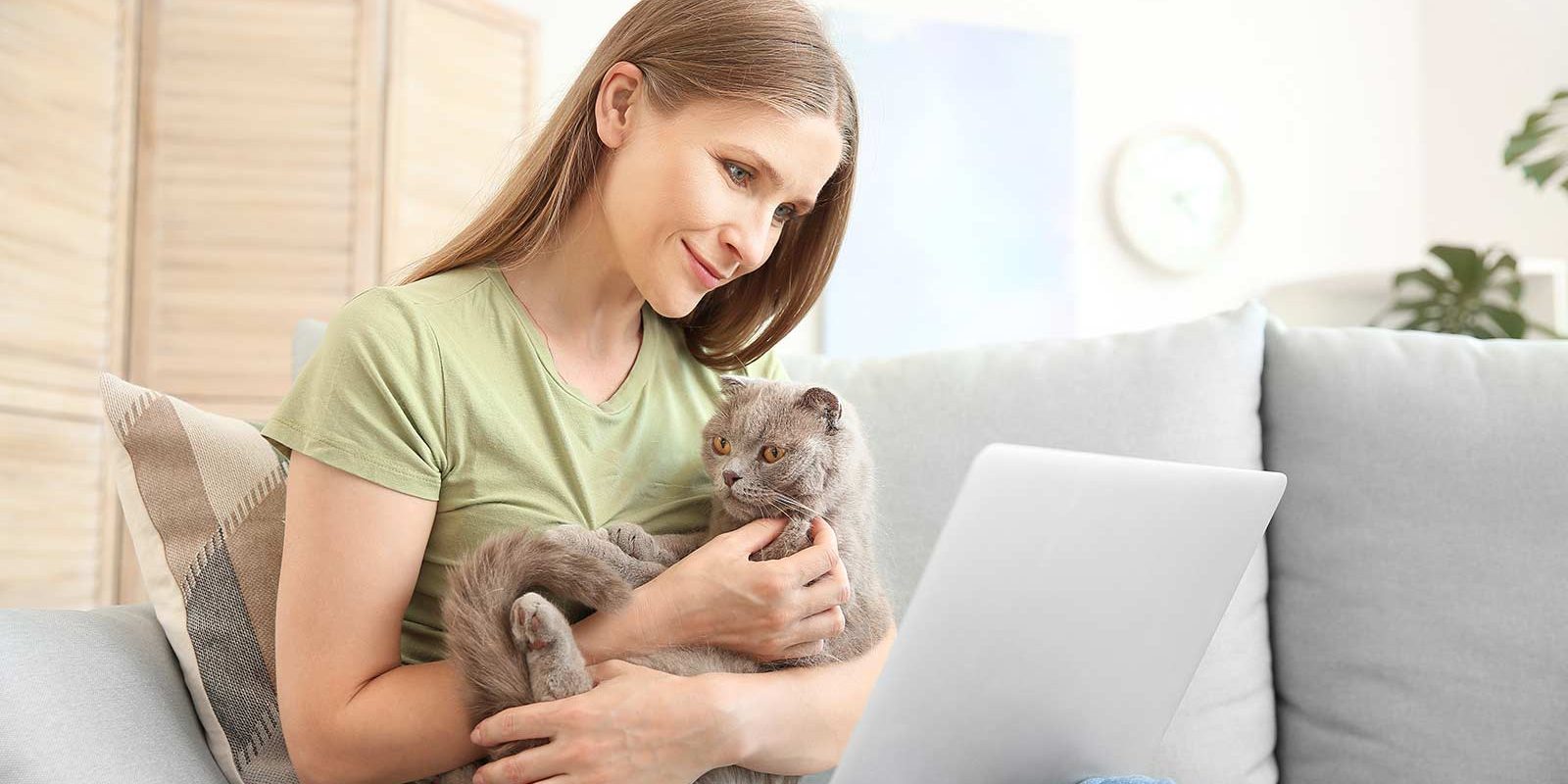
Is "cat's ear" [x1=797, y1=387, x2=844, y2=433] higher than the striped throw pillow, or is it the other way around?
"cat's ear" [x1=797, y1=387, x2=844, y2=433]

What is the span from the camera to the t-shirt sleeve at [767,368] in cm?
153

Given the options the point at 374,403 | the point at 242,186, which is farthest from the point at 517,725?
the point at 242,186

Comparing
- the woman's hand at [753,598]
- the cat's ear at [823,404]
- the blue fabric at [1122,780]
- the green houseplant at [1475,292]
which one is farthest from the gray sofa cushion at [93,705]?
the green houseplant at [1475,292]

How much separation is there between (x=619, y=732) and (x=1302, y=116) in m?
4.61

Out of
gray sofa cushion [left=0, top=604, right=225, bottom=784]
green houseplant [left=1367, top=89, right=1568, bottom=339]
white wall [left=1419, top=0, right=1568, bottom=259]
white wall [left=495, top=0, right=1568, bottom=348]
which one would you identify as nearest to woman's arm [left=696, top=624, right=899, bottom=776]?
gray sofa cushion [left=0, top=604, right=225, bottom=784]

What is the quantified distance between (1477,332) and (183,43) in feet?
12.8

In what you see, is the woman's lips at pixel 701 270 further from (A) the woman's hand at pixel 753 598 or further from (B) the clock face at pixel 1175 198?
(B) the clock face at pixel 1175 198

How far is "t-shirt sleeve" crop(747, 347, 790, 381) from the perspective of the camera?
153 cm

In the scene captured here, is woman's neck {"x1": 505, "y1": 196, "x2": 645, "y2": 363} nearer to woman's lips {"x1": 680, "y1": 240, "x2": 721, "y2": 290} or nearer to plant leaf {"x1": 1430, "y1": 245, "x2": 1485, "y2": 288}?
woman's lips {"x1": 680, "y1": 240, "x2": 721, "y2": 290}

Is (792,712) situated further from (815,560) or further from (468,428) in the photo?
(468,428)

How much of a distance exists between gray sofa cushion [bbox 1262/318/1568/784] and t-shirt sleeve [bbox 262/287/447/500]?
1.21 metres

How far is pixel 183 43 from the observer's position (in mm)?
3305

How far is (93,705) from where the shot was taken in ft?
3.46

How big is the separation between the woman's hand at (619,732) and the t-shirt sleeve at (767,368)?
571mm
